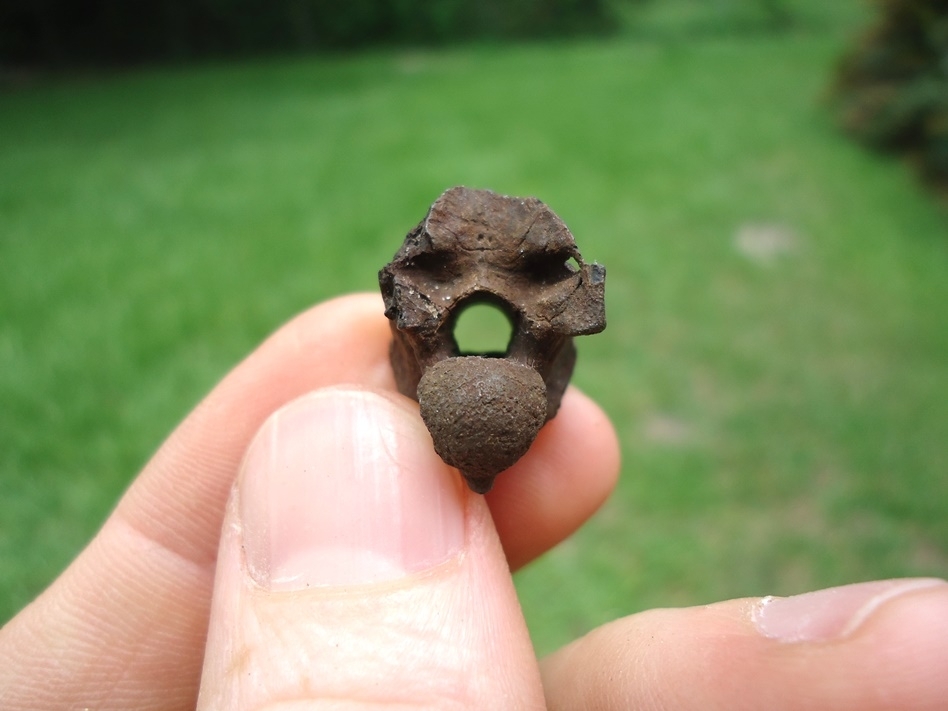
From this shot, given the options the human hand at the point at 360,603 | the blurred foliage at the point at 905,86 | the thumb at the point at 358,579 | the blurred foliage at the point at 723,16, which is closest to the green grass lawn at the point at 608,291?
the blurred foliage at the point at 905,86

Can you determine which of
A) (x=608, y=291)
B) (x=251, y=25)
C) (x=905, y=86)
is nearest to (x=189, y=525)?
(x=608, y=291)

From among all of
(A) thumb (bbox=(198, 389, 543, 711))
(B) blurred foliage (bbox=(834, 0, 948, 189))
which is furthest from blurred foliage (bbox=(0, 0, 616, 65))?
(A) thumb (bbox=(198, 389, 543, 711))

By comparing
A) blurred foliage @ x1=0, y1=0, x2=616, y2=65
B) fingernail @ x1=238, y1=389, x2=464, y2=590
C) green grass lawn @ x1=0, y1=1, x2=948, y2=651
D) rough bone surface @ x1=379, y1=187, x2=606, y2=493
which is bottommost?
fingernail @ x1=238, y1=389, x2=464, y2=590

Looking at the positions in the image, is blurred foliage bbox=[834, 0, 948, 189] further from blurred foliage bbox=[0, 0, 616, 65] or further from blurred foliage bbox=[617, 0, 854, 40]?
blurred foliage bbox=[0, 0, 616, 65]

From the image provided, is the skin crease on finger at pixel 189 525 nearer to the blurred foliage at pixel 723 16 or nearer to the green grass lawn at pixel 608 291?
the green grass lawn at pixel 608 291

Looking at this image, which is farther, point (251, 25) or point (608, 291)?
point (251, 25)

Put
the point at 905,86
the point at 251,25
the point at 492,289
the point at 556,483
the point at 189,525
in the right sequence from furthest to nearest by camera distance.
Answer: the point at 251,25 < the point at 905,86 < the point at 556,483 < the point at 189,525 < the point at 492,289

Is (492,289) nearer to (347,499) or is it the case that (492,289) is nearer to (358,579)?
(347,499)
